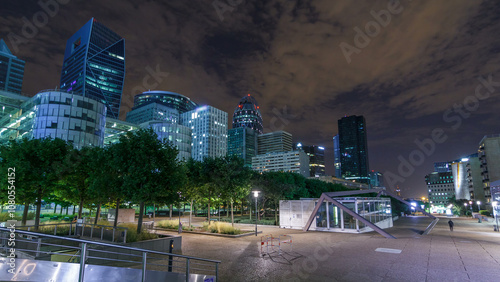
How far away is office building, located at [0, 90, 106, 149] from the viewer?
73.9 meters

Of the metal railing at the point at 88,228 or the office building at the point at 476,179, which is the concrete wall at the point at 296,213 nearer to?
the metal railing at the point at 88,228

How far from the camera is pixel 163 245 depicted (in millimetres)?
18875

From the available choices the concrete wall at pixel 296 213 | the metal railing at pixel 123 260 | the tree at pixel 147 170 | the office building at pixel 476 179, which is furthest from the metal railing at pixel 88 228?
the office building at pixel 476 179

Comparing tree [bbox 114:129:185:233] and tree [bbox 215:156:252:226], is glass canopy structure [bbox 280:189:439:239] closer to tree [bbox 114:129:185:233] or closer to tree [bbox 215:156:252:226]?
tree [bbox 215:156:252:226]

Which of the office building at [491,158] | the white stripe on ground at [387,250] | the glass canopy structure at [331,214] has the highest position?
the office building at [491,158]

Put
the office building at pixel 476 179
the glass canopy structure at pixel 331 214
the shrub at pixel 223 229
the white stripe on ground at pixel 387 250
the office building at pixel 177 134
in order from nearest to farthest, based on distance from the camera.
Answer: the white stripe on ground at pixel 387 250, the shrub at pixel 223 229, the glass canopy structure at pixel 331 214, the office building at pixel 476 179, the office building at pixel 177 134

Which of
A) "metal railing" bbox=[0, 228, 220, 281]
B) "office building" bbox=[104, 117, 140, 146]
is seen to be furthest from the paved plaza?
"office building" bbox=[104, 117, 140, 146]

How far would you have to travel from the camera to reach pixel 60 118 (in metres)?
74.8

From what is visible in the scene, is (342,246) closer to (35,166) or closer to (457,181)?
(35,166)

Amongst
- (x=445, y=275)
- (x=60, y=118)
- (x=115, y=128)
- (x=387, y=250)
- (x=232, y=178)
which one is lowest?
(x=387, y=250)

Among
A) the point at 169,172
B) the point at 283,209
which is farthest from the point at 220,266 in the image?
the point at 283,209

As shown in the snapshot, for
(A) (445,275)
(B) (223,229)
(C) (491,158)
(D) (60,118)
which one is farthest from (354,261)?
(C) (491,158)

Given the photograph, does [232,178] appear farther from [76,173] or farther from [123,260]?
[123,260]

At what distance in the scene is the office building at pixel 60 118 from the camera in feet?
243
